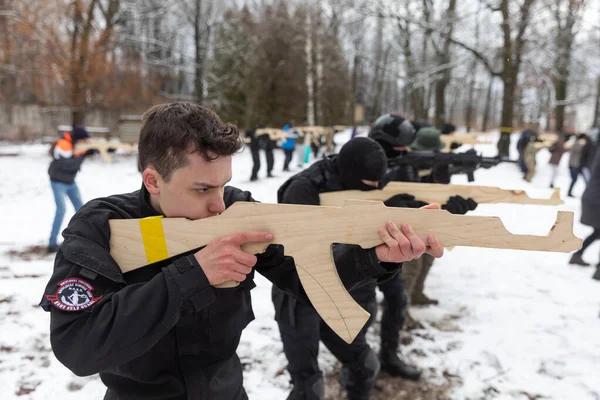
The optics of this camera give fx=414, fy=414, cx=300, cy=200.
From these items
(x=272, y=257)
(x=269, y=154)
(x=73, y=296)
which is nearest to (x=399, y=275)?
(x=272, y=257)

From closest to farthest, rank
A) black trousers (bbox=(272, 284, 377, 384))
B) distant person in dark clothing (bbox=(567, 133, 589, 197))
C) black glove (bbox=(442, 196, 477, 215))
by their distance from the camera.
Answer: black trousers (bbox=(272, 284, 377, 384)) < black glove (bbox=(442, 196, 477, 215)) < distant person in dark clothing (bbox=(567, 133, 589, 197))

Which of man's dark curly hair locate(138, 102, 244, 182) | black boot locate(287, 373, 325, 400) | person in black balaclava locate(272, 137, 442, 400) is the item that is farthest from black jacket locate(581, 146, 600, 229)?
man's dark curly hair locate(138, 102, 244, 182)

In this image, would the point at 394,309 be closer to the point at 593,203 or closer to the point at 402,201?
the point at 402,201

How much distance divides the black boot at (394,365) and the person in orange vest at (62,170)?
15.3 feet

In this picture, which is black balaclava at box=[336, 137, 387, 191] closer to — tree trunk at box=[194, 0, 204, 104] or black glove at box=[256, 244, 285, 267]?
black glove at box=[256, 244, 285, 267]

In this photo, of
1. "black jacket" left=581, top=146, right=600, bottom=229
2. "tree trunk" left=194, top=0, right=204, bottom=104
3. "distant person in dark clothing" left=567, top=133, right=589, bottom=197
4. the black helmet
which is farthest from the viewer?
"tree trunk" left=194, top=0, right=204, bottom=104

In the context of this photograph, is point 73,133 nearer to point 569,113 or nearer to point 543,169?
point 543,169

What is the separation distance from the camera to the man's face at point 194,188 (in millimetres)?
1167

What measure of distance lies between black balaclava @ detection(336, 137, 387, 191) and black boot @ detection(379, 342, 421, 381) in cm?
139

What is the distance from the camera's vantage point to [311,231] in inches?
47.3

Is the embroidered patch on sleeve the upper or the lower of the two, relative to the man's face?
lower

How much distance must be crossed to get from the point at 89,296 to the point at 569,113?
58.6 meters

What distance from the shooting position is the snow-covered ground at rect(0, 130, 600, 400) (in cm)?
289

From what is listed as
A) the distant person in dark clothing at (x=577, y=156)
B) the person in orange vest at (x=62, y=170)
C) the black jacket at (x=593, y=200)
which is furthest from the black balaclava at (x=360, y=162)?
the distant person in dark clothing at (x=577, y=156)
